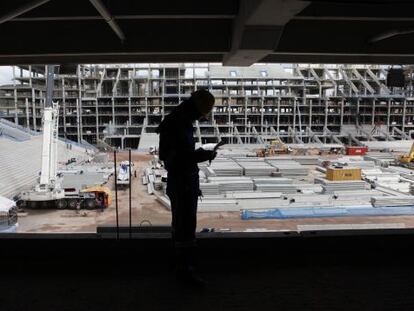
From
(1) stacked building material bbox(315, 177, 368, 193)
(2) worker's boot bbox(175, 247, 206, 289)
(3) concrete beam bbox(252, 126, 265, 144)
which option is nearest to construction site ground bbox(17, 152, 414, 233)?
(1) stacked building material bbox(315, 177, 368, 193)

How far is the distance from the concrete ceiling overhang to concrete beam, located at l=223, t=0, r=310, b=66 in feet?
0.03

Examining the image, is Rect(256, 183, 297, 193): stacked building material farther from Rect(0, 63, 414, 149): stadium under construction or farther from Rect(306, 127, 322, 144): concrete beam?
Rect(306, 127, 322, 144): concrete beam

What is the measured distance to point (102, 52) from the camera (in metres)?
4.53

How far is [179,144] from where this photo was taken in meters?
2.11

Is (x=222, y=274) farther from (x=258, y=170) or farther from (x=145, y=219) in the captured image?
(x=258, y=170)

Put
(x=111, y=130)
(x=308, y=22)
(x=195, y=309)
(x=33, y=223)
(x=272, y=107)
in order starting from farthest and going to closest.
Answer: (x=272, y=107) < (x=111, y=130) < (x=33, y=223) < (x=308, y=22) < (x=195, y=309)

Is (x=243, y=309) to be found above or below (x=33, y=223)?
above

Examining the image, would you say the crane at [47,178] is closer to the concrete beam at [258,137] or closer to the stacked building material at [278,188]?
the stacked building material at [278,188]

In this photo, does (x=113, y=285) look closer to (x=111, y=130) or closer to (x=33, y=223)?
(x=33, y=223)

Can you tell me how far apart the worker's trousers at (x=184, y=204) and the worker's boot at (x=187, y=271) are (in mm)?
45

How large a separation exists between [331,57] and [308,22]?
0.92 metres

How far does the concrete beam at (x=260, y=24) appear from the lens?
276 cm

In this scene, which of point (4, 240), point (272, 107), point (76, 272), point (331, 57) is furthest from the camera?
point (272, 107)

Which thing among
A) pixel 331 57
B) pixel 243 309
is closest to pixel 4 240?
pixel 243 309
